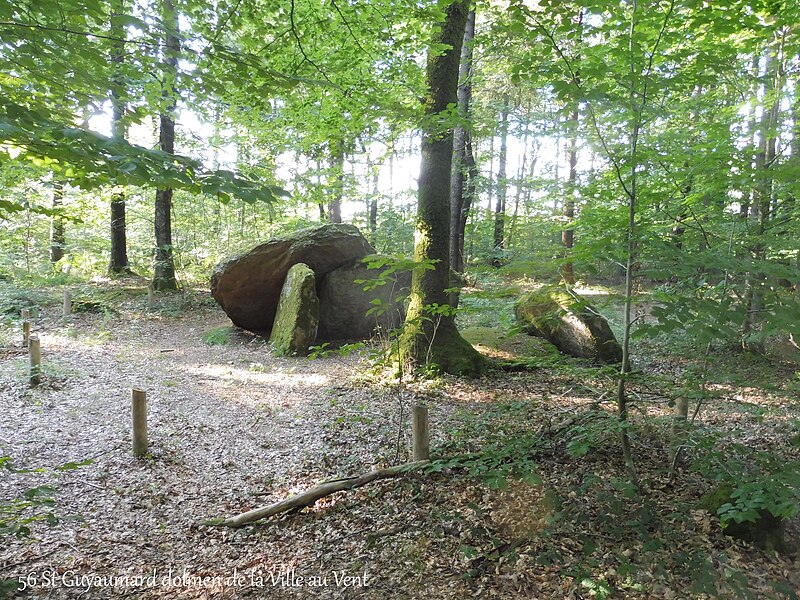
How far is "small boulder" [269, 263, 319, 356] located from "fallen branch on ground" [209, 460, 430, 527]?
5.06m

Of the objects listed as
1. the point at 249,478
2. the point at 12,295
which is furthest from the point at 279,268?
the point at 12,295

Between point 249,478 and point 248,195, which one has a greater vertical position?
point 248,195

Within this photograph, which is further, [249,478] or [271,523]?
[249,478]

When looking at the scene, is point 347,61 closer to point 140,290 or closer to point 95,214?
point 140,290

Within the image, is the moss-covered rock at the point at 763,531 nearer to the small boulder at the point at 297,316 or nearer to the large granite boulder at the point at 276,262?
the small boulder at the point at 297,316

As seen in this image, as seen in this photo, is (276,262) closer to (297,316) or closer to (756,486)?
(297,316)

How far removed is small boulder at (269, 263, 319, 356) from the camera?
29.3ft

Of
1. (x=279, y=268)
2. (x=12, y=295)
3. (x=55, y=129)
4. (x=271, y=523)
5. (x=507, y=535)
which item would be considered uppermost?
(x=55, y=129)

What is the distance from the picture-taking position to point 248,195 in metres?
2.66

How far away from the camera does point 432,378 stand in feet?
21.5

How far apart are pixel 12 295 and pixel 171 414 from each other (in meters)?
8.47

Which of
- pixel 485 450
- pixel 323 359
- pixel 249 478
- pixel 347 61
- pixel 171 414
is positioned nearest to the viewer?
pixel 485 450

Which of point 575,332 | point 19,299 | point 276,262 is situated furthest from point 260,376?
point 19,299

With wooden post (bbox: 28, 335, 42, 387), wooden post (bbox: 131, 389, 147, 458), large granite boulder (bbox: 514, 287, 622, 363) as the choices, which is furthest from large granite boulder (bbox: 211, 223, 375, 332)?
wooden post (bbox: 131, 389, 147, 458)
